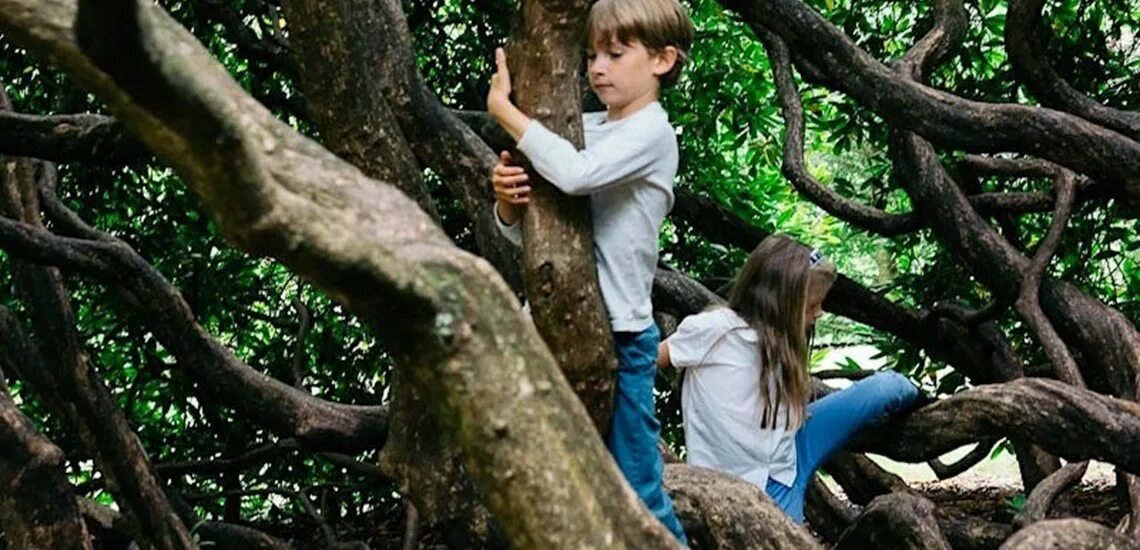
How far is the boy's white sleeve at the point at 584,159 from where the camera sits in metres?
2.10

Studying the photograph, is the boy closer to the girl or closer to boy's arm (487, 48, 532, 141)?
boy's arm (487, 48, 532, 141)

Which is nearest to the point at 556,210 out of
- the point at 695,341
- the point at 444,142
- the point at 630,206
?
the point at 630,206

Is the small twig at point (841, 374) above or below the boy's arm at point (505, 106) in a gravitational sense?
below

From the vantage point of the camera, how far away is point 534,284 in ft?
7.09

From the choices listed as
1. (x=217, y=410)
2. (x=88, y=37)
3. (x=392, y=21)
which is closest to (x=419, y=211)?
(x=88, y=37)

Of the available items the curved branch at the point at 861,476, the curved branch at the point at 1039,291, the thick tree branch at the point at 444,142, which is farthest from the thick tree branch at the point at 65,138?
the curved branch at the point at 1039,291

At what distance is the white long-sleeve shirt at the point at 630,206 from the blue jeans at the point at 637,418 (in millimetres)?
41

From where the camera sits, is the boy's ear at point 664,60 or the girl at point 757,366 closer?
the boy's ear at point 664,60

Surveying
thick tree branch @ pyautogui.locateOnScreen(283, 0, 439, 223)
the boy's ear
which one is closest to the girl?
the boy's ear

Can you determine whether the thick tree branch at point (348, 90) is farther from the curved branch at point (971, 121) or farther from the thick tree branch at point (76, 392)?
the curved branch at point (971, 121)

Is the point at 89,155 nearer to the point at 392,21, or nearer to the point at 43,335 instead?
the point at 43,335

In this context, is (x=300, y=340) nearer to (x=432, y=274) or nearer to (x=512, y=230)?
(x=512, y=230)

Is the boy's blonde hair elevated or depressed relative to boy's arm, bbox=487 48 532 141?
elevated

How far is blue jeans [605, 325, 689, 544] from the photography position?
2.41 meters
